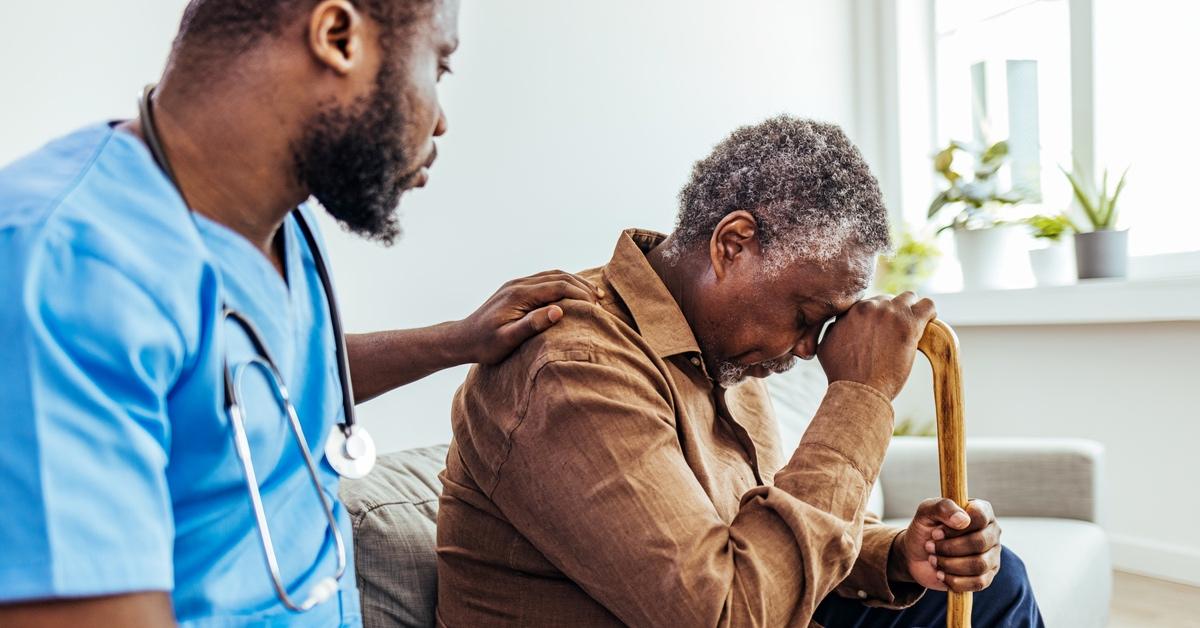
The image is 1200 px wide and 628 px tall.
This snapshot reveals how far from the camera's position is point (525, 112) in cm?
249

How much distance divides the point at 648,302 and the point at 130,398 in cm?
75

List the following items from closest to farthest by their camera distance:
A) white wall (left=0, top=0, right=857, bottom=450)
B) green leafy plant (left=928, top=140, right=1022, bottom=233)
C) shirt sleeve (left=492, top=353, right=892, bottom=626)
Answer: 1. shirt sleeve (left=492, top=353, right=892, bottom=626)
2. white wall (left=0, top=0, right=857, bottom=450)
3. green leafy plant (left=928, top=140, right=1022, bottom=233)

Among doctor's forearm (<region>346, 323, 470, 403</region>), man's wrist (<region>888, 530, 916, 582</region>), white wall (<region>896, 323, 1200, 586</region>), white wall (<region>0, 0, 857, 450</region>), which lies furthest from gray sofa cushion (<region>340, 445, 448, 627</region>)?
white wall (<region>896, 323, 1200, 586</region>)

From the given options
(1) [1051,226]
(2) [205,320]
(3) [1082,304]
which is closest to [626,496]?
(2) [205,320]

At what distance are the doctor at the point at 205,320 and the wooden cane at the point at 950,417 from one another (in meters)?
0.71

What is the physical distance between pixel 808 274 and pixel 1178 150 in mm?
2362

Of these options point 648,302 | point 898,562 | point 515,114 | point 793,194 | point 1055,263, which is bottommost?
point 898,562

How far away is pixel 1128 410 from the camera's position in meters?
2.89

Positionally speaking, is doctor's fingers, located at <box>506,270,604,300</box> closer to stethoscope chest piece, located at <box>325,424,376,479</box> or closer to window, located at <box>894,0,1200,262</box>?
stethoscope chest piece, located at <box>325,424,376,479</box>

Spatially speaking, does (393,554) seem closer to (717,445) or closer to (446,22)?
(717,445)

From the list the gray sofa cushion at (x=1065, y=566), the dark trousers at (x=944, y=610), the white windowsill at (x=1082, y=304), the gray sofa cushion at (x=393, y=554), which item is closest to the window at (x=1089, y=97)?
the white windowsill at (x=1082, y=304)

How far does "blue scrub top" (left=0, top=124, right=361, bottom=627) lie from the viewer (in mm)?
509

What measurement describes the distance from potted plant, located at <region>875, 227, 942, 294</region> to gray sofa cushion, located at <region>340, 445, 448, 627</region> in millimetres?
2417

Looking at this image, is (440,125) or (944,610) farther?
(944,610)
